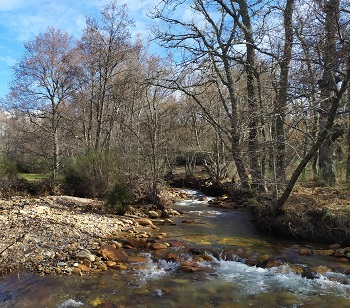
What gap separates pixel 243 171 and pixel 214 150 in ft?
32.2

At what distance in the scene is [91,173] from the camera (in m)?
14.7

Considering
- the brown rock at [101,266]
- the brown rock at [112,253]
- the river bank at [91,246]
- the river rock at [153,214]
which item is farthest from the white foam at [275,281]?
the river rock at [153,214]

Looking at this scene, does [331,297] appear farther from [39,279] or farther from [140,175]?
[140,175]

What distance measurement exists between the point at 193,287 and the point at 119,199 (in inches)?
250

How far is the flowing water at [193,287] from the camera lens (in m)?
5.47

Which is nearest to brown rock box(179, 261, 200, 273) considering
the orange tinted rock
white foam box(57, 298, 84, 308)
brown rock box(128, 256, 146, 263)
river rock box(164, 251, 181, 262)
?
river rock box(164, 251, 181, 262)

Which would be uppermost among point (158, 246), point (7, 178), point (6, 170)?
point (6, 170)

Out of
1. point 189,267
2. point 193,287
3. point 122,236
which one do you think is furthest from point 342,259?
point 122,236

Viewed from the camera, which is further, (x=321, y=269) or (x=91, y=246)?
(x=91, y=246)

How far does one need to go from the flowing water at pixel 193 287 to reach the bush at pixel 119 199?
433 cm

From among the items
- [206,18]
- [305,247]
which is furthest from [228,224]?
[206,18]

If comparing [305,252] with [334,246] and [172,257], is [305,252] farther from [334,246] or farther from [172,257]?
[172,257]

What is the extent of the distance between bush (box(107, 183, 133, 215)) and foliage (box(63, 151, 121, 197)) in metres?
1.25

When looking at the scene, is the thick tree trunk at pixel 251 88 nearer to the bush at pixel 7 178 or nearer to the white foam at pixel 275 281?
the white foam at pixel 275 281
